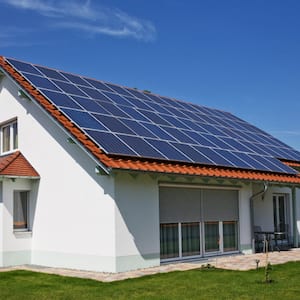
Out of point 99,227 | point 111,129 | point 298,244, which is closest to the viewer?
point 99,227

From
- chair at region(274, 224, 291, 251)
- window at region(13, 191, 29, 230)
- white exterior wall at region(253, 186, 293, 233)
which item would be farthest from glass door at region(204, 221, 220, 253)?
window at region(13, 191, 29, 230)

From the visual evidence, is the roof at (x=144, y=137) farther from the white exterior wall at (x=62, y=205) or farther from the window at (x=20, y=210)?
the window at (x=20, y=210)

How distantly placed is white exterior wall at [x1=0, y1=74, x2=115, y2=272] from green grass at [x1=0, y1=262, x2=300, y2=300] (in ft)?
4.73

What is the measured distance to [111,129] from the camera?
14.8 metres

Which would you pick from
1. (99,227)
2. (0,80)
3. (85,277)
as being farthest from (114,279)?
(0,80)

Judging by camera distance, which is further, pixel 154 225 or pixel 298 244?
pixel 298 244

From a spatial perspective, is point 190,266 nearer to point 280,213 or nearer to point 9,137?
point 9,137

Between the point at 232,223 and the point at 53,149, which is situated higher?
the point at 53,149

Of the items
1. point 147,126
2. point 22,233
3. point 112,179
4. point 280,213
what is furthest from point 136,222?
point 280,213

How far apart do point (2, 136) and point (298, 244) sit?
13.0m

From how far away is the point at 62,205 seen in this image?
15.1 m

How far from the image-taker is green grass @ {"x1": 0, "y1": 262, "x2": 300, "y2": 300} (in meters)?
10.3

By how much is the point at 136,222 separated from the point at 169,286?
10.3ft

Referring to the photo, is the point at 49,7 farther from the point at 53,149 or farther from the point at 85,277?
the point at 85,277
